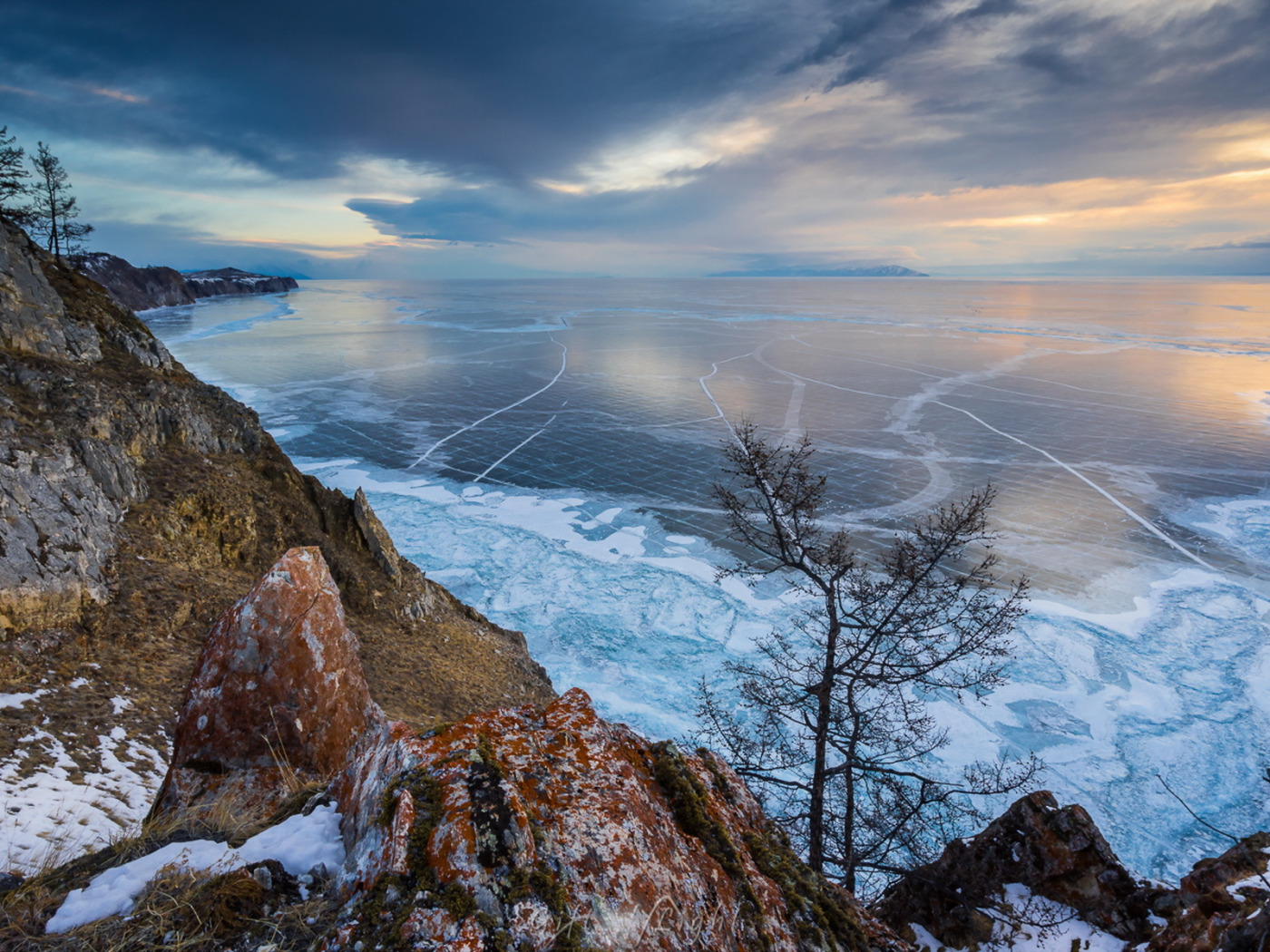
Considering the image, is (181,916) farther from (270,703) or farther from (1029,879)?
(1029,879)

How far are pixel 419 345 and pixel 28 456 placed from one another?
47874mm

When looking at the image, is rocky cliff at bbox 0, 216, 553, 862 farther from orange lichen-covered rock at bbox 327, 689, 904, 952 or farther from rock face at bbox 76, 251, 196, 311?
rock face at bbox 76, 251, 196, 311

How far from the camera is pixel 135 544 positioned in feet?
30.2

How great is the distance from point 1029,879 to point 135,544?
11643 mm

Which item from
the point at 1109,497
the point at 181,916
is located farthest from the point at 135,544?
the point at 1109,497

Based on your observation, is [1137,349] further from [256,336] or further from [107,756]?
[256,336]

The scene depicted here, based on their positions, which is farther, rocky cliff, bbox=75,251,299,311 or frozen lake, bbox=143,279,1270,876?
rocky cliff, bbox=75,251,299,311

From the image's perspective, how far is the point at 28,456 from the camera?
820 cm

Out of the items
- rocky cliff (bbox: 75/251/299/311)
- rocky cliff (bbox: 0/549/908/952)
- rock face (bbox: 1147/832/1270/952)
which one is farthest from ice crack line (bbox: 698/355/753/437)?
rocky cliff (bbox: 75/251/299/311)

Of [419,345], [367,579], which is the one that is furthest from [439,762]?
[419,345]

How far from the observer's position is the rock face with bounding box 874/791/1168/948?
508 cm

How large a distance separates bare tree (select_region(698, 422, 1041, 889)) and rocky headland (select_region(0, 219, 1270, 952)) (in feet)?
6.61

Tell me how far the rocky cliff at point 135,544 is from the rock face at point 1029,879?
250 inches

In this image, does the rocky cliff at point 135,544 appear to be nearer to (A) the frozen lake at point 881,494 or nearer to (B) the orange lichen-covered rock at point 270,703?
(B) the orange lichen-covered rock at point 270,703
